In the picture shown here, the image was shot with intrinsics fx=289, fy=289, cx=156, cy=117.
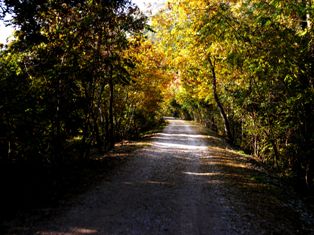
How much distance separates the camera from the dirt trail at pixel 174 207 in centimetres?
667

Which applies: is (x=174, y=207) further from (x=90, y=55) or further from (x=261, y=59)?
(x=90, y=55)

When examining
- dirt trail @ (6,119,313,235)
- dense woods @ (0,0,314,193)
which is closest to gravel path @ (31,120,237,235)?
dirt trail @ (6,119,313,235)

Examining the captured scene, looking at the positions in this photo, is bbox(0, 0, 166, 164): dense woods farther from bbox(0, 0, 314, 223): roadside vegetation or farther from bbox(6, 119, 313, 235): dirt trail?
bbox(6, 119, 313, 235): dirt trail

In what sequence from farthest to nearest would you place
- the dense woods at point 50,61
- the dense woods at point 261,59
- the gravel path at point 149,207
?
the dense woods at point 50,61 < the dense woods at point 261,59 < the gravel path at point 149,207

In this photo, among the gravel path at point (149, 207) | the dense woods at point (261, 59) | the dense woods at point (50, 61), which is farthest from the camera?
the dense woods at point (50, 61)

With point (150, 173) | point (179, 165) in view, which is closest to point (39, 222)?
point (150, 173)

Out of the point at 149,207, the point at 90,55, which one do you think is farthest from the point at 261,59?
the point at 90,55

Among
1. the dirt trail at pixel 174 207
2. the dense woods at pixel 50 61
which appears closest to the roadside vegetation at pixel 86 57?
the dense woods at pixel 50 61

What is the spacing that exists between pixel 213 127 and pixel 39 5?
4225 cm

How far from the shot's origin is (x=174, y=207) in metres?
8.04

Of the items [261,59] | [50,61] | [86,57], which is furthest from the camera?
[86,57]

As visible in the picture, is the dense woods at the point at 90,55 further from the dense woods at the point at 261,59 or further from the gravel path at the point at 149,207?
the gravel path at the point at 149,207

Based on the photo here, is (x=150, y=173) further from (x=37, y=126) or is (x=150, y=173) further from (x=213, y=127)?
(x=213, y=127)

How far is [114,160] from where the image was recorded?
13984 mm
